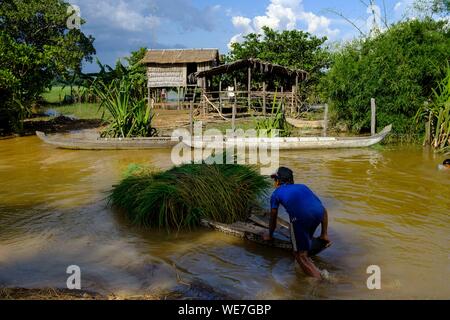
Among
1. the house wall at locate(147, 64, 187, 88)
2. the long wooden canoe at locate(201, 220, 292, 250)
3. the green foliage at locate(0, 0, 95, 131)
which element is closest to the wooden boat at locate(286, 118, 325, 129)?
the house wall at locate(147, 64, 187, 88)

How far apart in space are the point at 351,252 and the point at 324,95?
1451 cm

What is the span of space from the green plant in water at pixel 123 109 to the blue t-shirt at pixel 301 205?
11.2 meters

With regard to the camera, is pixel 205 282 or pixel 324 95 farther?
pixel 324 95

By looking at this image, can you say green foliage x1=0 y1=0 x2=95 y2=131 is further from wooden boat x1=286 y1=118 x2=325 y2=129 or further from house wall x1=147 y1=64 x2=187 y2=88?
→ wooden boat x1=286 y1=118 x2=325 y2=129

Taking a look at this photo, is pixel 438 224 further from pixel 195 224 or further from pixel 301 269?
pixel 195 224

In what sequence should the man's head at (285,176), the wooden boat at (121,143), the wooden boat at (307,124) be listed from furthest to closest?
the wooden boat at (307,124) < the wooden boat at (121,143) < the man's head at (285,176)

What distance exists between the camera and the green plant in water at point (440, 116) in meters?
12.9

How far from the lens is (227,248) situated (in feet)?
19.8

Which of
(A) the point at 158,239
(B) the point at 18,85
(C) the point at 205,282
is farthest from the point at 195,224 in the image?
(B) the point at 18,85

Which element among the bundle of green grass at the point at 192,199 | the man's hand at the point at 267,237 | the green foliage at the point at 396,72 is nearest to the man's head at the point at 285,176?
the man's hand at the point at 267,237

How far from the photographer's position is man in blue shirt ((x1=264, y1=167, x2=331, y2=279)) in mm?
4652

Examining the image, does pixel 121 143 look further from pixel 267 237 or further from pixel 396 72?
pixel 267 237

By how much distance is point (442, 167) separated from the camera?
10961 mm

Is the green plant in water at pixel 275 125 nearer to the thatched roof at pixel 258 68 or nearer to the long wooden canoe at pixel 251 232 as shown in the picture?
the thatched roof at pixel 258 68
